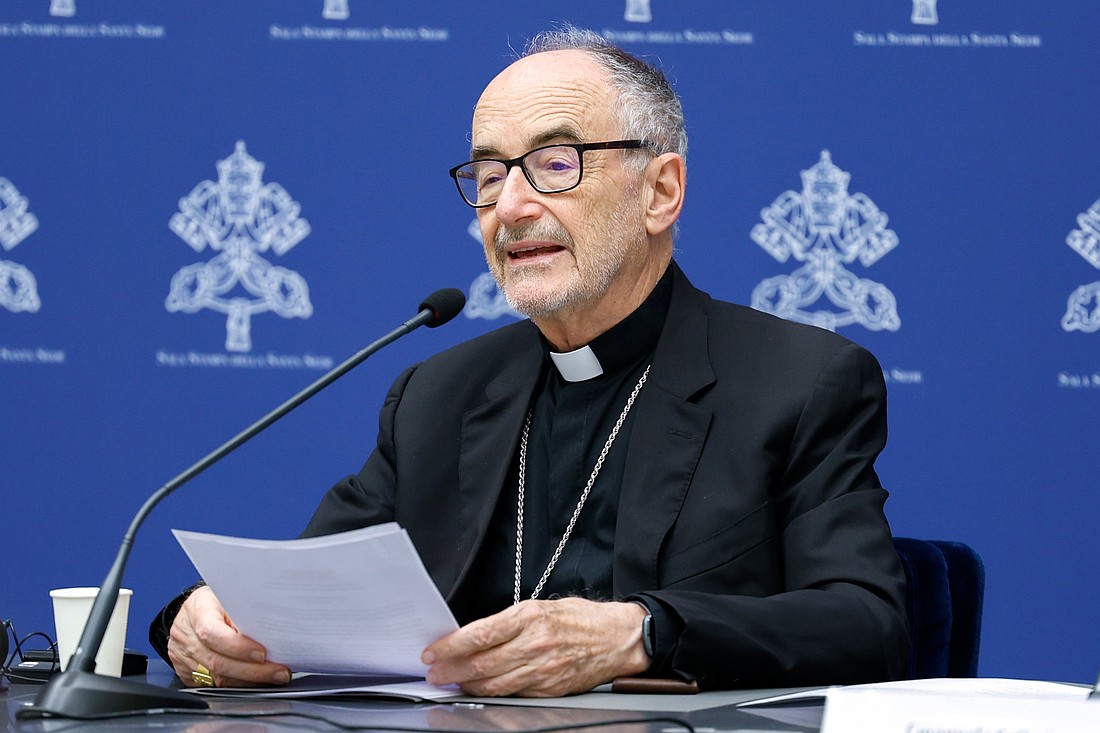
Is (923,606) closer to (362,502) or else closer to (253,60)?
(362,502)

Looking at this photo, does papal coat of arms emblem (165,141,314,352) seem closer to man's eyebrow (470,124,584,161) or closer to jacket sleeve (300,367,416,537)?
jacket sleeve (300,367,416,537)

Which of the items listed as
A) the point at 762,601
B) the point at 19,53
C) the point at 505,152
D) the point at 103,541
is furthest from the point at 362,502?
the point at 19,53

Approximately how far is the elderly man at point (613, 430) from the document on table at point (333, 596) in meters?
Answer: 0.11

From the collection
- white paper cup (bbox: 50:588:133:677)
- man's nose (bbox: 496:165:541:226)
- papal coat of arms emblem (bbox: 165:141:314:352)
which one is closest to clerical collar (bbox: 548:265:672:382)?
man's nose (bbox: 496:165:541:226)

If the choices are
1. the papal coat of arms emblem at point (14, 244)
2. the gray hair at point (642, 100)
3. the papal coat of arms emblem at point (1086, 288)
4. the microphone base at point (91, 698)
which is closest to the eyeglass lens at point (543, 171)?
the gray hair at point (642, 100)

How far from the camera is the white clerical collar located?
7.75ft

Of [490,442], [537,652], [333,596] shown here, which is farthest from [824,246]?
[333,596]

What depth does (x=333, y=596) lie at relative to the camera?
1536mm

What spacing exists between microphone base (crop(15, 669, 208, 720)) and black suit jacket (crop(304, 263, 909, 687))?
2.02 ft

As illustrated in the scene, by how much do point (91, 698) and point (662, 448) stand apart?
1018 mm

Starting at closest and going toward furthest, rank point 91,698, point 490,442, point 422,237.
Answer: point 91,698 → point 490,442 → point 422,237

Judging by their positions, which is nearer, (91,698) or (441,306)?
(91,698)

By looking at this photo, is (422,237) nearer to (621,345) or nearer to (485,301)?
(485,301)

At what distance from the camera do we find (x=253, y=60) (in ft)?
11.1
